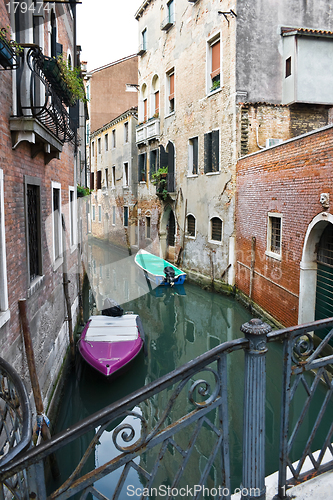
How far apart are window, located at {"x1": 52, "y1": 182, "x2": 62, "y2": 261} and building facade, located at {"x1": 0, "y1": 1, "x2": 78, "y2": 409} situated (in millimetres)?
18

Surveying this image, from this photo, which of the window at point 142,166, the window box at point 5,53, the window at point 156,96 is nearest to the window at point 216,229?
the window at point 156,96

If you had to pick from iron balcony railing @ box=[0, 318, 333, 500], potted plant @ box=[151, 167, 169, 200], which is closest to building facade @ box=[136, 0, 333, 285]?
potted plant @ box=[151, 167, 169, 200]

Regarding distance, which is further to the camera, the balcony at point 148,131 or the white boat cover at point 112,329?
the balcony at point 148,131

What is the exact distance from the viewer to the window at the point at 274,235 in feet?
29.6

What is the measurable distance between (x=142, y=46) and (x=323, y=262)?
Answer: 16.1 meters

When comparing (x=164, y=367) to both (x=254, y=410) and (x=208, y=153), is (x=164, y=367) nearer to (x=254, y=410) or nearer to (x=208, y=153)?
(x=254, y=410)

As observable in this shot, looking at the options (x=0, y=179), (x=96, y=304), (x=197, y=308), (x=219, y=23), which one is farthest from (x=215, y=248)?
(x=0, y=179)

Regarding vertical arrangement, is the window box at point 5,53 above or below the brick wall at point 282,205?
above

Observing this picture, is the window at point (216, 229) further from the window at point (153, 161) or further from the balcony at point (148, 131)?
the balcony at point (148, 131)

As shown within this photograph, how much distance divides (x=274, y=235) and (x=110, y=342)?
15.6 ft

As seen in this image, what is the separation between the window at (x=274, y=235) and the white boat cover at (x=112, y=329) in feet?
12.1

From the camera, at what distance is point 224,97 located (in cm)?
1231

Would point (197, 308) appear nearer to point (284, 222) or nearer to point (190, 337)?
point (190, 337)

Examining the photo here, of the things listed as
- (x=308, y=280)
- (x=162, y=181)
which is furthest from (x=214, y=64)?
(x=308, y=280)
